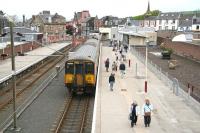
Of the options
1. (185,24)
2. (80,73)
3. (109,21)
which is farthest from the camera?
(109,21)

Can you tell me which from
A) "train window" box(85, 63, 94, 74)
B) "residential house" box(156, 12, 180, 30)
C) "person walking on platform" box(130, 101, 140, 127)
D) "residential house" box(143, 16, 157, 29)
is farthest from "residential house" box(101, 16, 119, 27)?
"person walking on platform" box(130, 101, 140, 127)

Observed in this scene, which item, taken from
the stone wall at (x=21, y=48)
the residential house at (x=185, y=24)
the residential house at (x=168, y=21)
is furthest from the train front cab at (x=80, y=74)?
the residential house at (x=168, y=21)

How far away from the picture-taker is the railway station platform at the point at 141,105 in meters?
16.9

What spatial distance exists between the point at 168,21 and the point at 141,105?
111703 mm

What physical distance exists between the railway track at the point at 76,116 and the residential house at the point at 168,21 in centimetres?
10093

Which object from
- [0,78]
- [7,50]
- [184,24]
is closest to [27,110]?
[0,78]

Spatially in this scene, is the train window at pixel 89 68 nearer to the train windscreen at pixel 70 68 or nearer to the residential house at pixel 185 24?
the train windscreen at pixel 70 68

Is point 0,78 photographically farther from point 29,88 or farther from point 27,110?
point 27,110

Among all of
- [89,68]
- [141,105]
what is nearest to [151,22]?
[89,68]

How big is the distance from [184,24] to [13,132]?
101610mm

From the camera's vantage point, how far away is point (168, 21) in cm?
12950

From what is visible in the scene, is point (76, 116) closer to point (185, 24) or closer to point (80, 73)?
point (80, 73)

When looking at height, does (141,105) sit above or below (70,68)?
below

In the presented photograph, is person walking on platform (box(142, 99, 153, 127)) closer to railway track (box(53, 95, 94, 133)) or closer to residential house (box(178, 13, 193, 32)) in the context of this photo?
railway track (box(53, 95, 94, 133))
